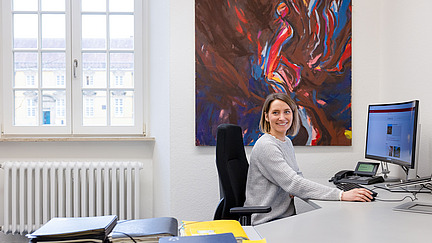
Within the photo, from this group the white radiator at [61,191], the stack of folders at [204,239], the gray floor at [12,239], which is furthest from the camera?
the gray floor at [12,239]

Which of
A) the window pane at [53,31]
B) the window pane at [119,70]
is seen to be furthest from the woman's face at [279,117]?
the window pane at [53,31]

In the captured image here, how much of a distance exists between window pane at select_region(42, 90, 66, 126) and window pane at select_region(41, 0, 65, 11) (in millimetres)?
694

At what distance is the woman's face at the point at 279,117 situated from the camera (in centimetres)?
242

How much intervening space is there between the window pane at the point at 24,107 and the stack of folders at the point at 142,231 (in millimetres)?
2560

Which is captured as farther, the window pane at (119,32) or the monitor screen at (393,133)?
the window pane at (119,32)

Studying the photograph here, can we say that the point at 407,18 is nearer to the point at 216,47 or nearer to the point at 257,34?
the point at 257,34

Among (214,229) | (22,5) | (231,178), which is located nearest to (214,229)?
(214,229)

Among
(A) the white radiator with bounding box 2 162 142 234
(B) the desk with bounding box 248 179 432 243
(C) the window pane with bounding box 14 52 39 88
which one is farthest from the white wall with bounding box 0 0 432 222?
(B) the desk with bounding box 248 179 432 243

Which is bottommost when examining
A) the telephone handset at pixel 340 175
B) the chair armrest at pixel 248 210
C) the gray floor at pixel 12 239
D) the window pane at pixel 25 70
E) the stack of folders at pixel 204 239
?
the gray floor at pixel 12 239

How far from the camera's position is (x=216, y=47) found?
3.16 metres

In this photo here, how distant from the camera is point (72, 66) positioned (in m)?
3.58

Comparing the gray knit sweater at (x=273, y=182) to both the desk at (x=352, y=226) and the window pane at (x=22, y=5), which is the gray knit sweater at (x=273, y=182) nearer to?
the desk at (x=352, y=226)

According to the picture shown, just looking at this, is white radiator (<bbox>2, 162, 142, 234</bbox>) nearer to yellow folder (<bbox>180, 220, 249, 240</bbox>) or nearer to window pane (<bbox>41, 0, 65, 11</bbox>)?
window pane (<bbox>41, 0, 65, 11</bbox>)

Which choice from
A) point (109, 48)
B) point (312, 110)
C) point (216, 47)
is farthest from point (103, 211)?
point (312, 110)
